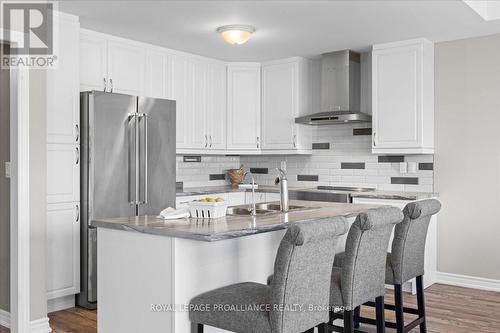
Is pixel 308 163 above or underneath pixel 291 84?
underneath

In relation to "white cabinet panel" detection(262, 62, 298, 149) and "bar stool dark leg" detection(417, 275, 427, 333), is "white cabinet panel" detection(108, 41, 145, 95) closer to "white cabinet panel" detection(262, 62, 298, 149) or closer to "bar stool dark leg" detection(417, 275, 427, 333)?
"white cabinet panel" detection(262, 62, 298, 149)

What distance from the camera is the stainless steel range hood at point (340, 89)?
18.3ft

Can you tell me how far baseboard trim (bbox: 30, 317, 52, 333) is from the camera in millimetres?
3656

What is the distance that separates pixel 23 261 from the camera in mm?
3613

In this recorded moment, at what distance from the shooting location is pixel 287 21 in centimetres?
452

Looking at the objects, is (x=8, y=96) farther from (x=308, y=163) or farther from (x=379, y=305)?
(x=308, y=163)

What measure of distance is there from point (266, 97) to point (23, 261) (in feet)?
11.8

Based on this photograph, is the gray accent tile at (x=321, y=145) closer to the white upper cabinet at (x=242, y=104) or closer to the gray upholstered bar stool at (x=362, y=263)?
the white upper cabinet at (x=242, y=104)

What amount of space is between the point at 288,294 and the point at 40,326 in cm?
230

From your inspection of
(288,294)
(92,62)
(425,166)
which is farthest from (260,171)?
(288,294)

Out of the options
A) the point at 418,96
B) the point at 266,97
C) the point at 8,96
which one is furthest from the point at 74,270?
the point at 418,96

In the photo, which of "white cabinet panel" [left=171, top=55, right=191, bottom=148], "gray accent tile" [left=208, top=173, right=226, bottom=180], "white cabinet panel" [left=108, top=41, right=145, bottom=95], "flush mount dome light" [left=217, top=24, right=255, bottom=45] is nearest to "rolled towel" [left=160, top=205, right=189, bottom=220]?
"flush mount dome light" [left=217, top=24, right=255, bottom=45]

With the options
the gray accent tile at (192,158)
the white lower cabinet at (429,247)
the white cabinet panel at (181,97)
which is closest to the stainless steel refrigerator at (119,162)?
the white cabinet panel at (181,97)

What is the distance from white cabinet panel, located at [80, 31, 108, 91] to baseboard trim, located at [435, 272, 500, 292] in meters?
3.93
